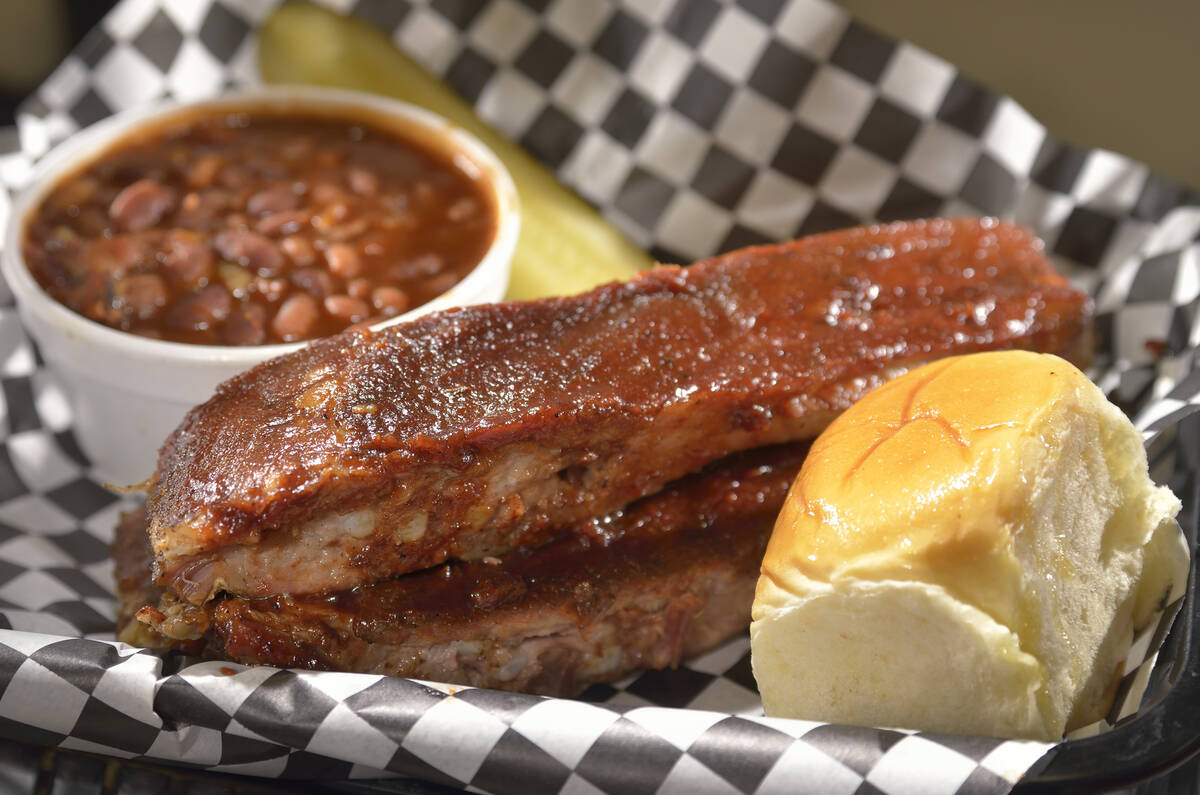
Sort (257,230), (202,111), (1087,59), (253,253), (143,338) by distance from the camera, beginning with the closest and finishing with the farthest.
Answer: (143,338) → (253,253) → (257,230) → (202,111) → (1087,59)

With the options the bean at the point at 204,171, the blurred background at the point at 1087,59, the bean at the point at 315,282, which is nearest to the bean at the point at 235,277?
the bean at the point at 315,282

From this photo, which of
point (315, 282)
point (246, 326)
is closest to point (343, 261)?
point (315, 282)

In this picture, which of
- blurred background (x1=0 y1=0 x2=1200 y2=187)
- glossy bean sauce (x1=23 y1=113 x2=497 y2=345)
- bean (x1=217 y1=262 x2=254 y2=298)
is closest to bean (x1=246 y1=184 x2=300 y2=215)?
glossy bean sauce (x1=23 y1=113 x2=497 y2=345)

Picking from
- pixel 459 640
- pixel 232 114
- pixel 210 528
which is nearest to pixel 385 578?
pixel 459 640

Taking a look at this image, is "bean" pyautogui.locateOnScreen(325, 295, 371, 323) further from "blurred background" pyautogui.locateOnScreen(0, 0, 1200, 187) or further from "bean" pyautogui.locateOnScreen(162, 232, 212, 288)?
"blurred background" pyautogui.locateOnScreen(0, 0, 1200, 187)

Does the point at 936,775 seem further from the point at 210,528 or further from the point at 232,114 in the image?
the point at 232,114

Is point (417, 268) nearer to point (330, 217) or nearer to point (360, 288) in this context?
point (360, 288)
